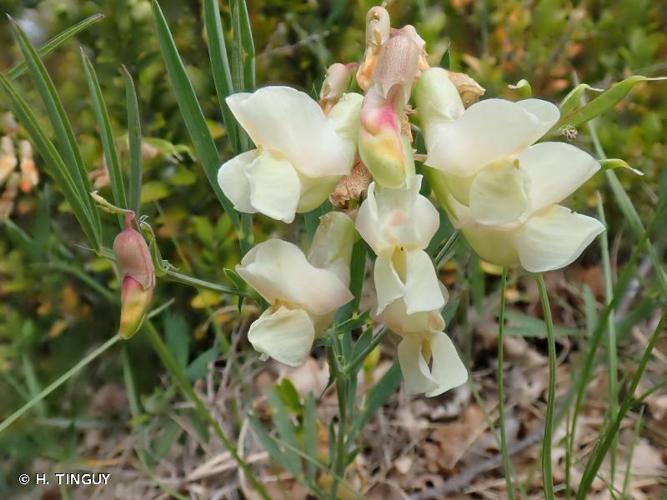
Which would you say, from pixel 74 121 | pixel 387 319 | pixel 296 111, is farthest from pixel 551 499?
pixel 74 121

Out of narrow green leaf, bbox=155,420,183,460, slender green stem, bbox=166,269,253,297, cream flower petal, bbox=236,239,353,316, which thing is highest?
cream flower petal, bbox=236,239,353,316

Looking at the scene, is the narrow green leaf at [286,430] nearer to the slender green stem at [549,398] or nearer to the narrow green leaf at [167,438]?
the narrow green leaf at [167,438]

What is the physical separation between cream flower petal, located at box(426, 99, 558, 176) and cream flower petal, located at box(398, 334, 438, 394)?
12cm

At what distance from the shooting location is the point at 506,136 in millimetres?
417

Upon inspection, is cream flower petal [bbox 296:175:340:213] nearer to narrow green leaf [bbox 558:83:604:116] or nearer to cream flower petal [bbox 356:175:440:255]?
cream flower petal [bbox 356:175:440:255]

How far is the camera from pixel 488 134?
1.38 ft

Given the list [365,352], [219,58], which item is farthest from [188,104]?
[365,352]

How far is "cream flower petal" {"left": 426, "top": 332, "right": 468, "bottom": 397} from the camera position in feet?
1.53

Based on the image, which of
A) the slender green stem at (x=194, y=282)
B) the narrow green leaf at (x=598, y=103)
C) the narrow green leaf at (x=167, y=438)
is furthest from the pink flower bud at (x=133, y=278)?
the narrow green leaf at (x=167, y=438)

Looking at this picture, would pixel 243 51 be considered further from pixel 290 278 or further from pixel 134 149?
pixel 290 278

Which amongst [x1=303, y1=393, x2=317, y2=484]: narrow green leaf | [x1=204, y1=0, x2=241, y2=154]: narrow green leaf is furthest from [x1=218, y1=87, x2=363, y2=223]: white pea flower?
[x1=303, y1=393, x2=317, y2=484]: narrow green leaf

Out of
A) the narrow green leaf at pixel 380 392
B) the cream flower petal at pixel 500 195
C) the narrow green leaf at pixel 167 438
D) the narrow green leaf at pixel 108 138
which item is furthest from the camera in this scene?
the narrow green leaf at pixel 167 438

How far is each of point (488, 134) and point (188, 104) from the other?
0.83 feet

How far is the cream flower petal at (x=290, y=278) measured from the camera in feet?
1.50
